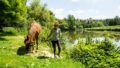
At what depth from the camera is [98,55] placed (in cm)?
1767

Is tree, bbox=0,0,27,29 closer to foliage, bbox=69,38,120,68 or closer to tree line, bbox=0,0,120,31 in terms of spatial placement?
tree line, bbox=0,0,120,31

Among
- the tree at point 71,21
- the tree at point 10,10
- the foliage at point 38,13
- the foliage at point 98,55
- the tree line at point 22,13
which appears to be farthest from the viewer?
the tree at point 71,21

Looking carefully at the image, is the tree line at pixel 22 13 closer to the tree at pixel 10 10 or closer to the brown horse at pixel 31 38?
the tree at pixel 10 10

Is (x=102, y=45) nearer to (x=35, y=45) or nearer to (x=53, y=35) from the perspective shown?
(x=53, y=35)

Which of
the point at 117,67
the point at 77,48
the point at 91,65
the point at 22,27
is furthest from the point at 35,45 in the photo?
the point at 22,27

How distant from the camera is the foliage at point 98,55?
1614cm

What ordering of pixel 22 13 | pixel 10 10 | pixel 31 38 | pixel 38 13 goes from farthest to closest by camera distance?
pixel 38 13 → pixel 22 13 → pixel 10 10 → pixel 31 38

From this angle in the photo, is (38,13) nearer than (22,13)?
No

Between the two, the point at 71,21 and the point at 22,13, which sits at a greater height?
the point at 22,13

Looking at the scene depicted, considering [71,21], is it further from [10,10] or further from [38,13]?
[10,10]

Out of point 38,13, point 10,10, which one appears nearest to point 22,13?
point 10,10

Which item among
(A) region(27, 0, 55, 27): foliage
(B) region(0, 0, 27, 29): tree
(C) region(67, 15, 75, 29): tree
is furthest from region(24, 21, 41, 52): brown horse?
(C) region(67, 15, 75, 29): tree

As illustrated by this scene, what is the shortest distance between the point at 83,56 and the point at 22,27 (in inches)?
1499

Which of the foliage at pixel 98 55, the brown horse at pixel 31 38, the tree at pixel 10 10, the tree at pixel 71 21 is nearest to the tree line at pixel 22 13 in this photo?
the tree at pixel 10 10
